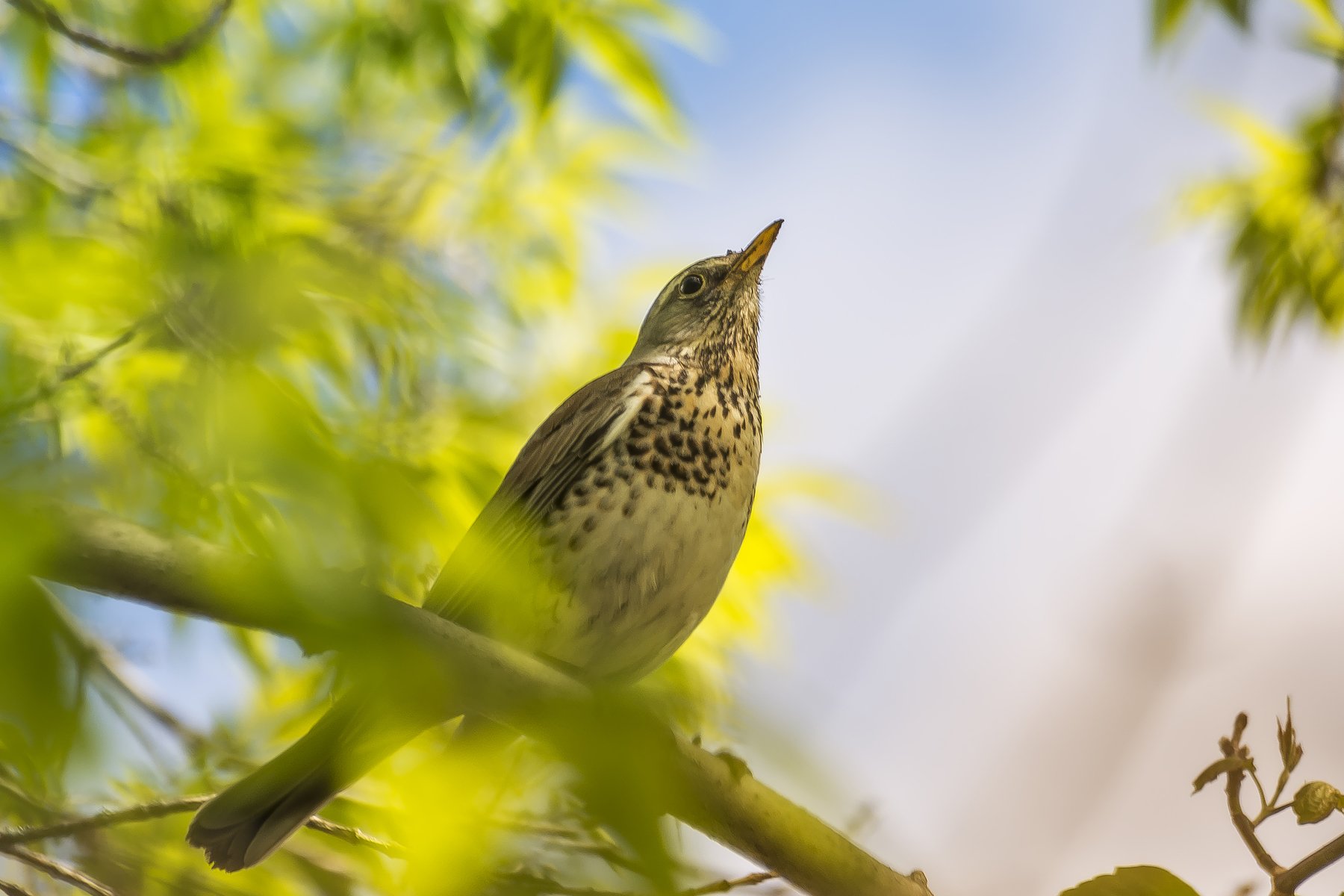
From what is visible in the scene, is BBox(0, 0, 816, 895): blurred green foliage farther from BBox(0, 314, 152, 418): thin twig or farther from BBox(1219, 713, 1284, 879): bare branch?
BBox(1219, 713, 1284, 879): bare branch

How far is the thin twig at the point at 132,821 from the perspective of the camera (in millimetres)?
2043

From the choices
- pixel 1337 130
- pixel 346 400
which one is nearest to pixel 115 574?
pixel 346 400

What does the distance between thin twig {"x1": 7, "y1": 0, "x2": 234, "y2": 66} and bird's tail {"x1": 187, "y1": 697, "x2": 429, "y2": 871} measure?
157 centimetres

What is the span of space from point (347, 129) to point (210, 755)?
88.6 inches

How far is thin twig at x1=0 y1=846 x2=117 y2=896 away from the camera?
2.11 metres

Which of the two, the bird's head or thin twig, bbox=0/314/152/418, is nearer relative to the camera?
→ thin twig, bbox=0/314/152/418

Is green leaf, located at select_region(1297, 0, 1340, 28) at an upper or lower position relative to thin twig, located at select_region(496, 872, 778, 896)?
upper

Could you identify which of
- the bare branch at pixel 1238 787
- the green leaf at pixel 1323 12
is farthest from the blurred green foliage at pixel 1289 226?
the bare branch at pixel 1238 787

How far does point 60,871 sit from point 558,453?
1.52m

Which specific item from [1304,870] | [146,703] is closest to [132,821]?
[146,703]

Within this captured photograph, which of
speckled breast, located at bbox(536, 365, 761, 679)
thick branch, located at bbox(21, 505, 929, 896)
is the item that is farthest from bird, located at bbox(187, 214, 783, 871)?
thick branch, located at bbox(21, 505, 929, 896)

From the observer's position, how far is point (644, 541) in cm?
306

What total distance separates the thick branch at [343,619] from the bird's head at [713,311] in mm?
1811

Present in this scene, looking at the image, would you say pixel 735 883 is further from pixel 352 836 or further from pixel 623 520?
pixel 623 520
